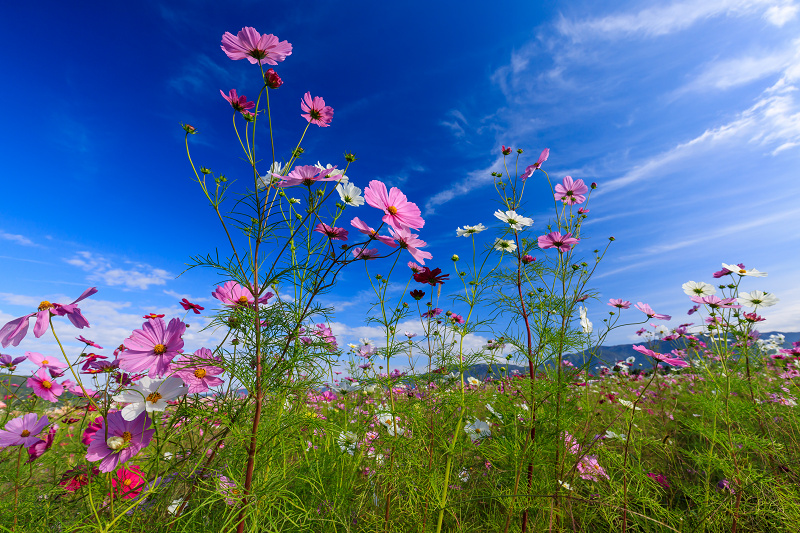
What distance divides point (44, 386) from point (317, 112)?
63.4 inches

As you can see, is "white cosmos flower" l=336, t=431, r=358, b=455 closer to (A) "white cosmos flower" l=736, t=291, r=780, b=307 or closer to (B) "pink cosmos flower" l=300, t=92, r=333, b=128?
(B) "pink cosmos flower" l=300, t=92, r=333, b=128

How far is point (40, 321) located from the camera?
90 cm

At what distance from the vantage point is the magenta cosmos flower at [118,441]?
2.77 feet

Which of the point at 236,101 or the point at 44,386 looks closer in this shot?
the point at 236,101

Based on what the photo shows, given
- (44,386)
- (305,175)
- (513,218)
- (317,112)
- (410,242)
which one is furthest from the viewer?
(513,218)

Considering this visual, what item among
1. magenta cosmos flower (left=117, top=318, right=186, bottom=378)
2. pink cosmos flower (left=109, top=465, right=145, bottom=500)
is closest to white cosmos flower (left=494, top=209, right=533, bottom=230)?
magenta cosmos flower (left=117, top=318, right=186, bottom=378)

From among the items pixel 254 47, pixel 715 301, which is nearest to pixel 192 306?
pixel 254 47

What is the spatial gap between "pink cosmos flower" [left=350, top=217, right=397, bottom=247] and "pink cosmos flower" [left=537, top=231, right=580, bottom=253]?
3.59ft

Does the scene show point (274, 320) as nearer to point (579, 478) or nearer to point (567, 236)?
point (567, 236)

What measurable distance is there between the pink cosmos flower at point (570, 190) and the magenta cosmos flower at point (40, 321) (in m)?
2.23

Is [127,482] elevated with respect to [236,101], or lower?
lower

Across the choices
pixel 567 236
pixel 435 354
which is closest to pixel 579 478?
pixel 435 354

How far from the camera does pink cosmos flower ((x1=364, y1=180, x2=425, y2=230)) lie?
100 cm

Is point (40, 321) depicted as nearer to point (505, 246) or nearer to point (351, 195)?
point (351, 195)
